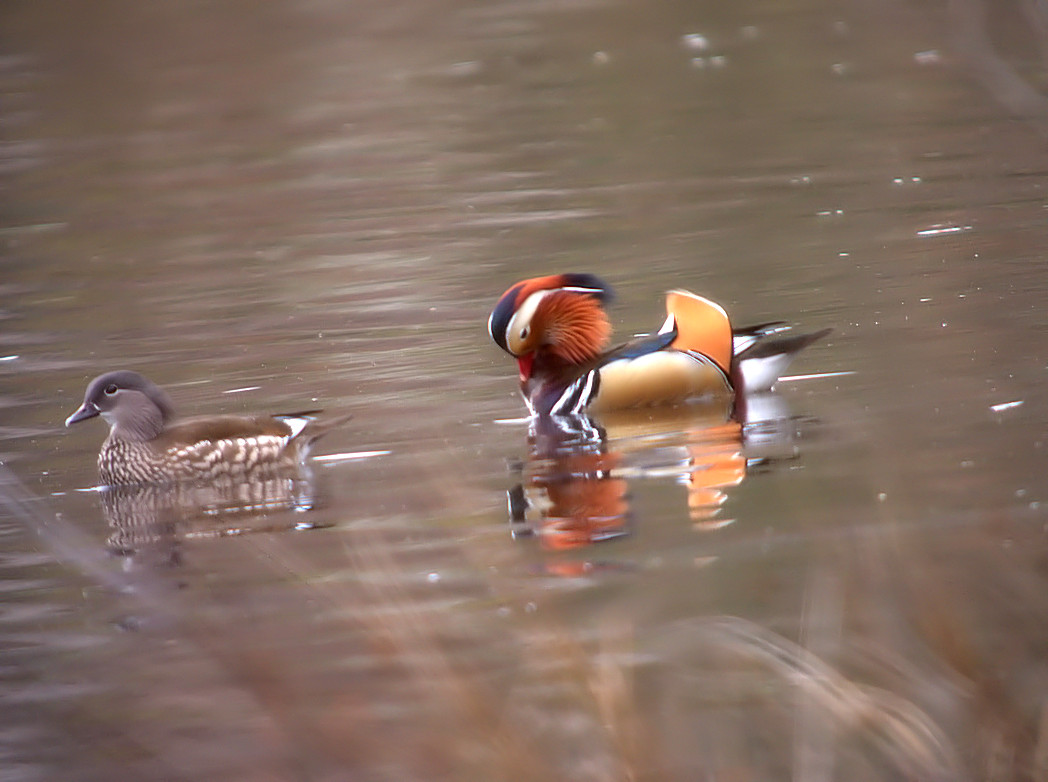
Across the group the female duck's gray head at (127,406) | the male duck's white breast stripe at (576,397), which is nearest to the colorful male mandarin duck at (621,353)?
the male duck's white breast stripe at (576,397)

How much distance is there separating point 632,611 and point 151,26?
28466 mm

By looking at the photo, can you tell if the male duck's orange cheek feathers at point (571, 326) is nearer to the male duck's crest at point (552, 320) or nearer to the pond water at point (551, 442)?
the male duck's crest at point (552, 320)

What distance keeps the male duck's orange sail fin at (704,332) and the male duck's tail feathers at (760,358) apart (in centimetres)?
7

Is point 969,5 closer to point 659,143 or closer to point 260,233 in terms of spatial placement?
point 260,233

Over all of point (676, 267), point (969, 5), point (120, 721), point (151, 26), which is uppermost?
point (969, 5)

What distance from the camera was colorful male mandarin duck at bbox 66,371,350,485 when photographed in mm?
8023

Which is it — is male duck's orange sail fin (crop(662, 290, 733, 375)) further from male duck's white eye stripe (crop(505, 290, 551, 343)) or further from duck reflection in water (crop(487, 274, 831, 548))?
male duck's white eye stripe (crop(505, 290, 551, 343))

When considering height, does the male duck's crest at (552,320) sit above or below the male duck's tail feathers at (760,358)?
above

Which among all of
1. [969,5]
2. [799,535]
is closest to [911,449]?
[799,535]

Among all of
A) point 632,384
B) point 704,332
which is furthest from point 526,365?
point 704,332

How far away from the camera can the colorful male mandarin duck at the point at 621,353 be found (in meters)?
8.42

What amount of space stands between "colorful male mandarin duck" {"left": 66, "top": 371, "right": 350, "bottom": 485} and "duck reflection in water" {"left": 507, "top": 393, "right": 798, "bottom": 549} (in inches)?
44.7

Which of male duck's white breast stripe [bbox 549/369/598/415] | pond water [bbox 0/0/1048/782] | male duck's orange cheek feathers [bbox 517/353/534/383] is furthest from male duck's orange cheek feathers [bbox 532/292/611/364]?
pond water [bbox 0/0/1048/782]

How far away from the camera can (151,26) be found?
32.1 m
